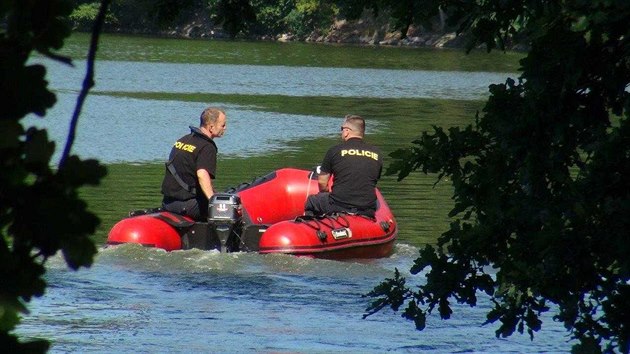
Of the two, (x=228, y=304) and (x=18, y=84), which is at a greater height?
(x=18, y=84)

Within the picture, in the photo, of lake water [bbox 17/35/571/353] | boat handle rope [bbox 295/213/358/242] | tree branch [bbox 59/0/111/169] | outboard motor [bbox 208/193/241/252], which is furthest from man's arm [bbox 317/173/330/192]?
tree branch [bbox 59/0/111/169]

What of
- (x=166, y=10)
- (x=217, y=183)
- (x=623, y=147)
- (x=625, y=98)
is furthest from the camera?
(x=217, y=183)

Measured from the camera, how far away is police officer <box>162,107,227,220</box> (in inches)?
462

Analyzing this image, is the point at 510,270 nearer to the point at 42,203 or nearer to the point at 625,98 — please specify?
the point at 625,98

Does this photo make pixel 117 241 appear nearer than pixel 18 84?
No

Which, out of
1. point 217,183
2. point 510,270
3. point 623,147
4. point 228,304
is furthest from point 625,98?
point 217,183

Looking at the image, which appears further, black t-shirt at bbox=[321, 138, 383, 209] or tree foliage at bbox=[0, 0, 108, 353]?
black t-shirt at bbox=[321, 138, 383, 209]

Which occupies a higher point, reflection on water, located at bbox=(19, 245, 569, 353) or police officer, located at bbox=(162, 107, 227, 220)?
police officer, located at bbox=(162, 107, 227, 220)

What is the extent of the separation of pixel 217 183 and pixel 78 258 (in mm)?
16717

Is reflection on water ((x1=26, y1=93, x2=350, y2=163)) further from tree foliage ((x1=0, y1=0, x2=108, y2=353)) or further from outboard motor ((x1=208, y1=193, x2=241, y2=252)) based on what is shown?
tree foliage ((x1=0, y1=0, x2=108, y2=353))

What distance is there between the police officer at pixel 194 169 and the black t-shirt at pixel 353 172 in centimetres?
117

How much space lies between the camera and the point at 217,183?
18.4 metres

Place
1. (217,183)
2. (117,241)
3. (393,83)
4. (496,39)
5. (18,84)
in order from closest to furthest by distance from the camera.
Answer: (18,84) < (496,39) < (117,241) < (217,183) < (393,83)

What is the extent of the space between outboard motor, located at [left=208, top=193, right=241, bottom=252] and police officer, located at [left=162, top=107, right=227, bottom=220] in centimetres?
20
